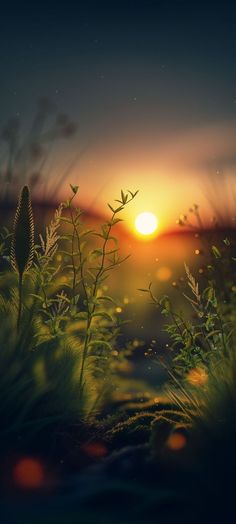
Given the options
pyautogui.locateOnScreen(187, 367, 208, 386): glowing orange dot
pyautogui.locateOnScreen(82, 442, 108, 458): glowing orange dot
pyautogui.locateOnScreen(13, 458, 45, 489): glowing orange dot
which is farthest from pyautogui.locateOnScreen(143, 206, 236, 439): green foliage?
pyautogui.locateOnScreen(13, 458, 45, 489): glowing orange dot

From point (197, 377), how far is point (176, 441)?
599mm

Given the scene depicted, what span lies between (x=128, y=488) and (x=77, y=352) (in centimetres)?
131

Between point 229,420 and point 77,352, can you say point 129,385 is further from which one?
point 229,420

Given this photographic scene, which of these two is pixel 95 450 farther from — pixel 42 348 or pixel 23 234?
pixel 23 234

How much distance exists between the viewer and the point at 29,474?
3406mm

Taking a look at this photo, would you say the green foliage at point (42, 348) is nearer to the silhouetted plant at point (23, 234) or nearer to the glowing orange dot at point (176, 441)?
the silhouetted plant at point (23, 234)

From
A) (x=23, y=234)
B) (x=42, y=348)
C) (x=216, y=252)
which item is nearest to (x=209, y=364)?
(x=216, y=252)

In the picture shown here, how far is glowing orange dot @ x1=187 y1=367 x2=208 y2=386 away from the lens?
380 cm

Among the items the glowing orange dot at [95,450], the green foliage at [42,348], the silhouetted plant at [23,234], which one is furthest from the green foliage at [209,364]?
the silhouetted plant at [23,234]

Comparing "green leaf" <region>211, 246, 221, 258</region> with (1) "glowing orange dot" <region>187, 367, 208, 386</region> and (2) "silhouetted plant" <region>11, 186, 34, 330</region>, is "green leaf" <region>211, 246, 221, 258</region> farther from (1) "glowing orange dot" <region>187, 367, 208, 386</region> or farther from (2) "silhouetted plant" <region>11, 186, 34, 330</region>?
(2) "silhouetted plant" <region>11, 186, 34, 330</region>

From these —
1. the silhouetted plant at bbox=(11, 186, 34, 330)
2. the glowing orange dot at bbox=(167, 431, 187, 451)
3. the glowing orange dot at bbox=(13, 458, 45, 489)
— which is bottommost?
the glowing orange dot at bbox=(13, 458, 45, 489)

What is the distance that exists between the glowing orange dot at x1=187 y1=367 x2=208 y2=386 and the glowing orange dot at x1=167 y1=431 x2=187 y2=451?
1.08 ft

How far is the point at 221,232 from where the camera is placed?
4.78 metres

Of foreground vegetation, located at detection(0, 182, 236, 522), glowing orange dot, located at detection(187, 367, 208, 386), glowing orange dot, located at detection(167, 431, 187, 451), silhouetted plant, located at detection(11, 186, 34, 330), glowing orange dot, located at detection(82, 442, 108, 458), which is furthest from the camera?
silhouetted plant, located at detection(11, 186, 34, 330)
